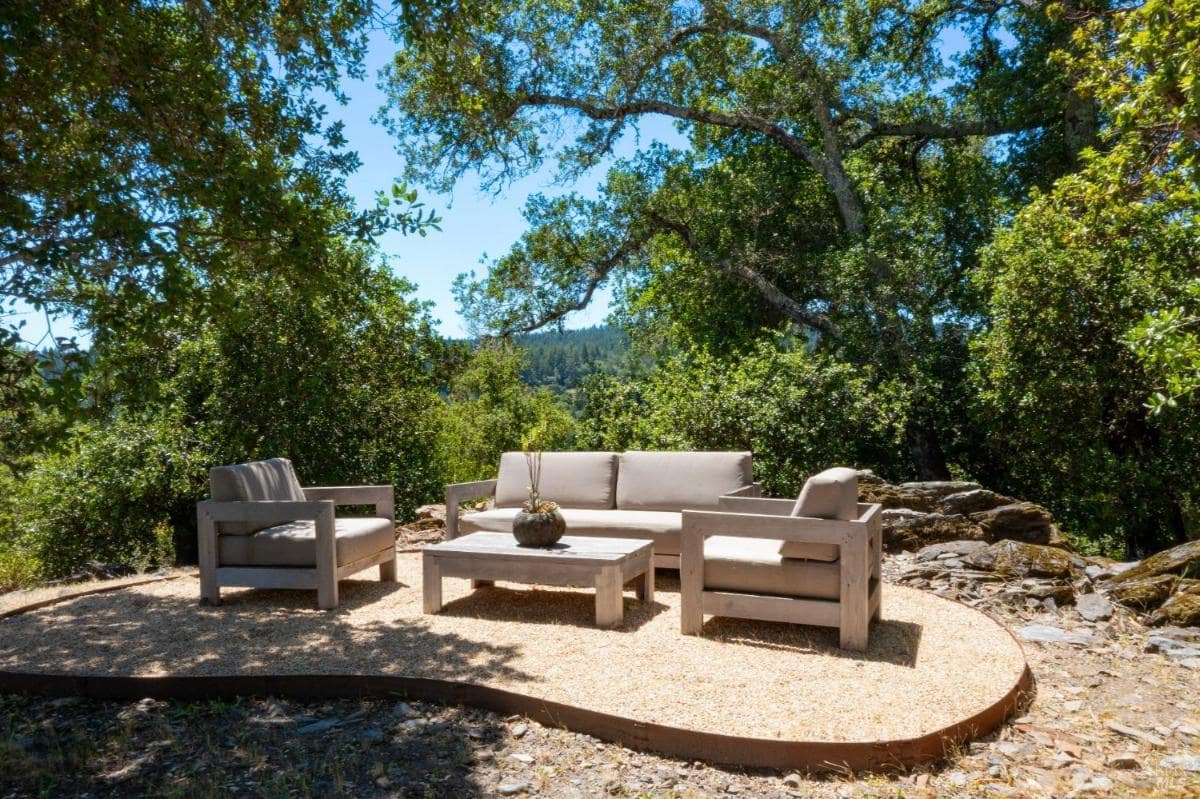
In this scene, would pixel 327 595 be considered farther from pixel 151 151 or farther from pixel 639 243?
pixel 639 243

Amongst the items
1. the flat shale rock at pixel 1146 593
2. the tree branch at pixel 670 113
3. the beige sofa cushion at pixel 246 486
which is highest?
the tree branch at pixel 670 113

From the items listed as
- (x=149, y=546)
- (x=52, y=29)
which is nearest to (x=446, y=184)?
(x=149, y=546)

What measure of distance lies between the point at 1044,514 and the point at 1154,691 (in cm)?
298

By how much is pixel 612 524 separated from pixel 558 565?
1016 mm

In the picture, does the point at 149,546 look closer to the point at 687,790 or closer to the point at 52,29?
the point at 52,29

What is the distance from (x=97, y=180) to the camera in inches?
155

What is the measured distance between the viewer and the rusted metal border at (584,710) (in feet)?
8.90

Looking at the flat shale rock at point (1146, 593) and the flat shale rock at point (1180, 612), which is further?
→ the flat shale rock at point (1146, 593)

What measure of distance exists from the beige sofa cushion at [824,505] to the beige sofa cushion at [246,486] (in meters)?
3.02

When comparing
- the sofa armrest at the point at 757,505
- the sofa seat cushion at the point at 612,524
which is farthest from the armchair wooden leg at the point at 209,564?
the sofa armrest at the point at 757,505

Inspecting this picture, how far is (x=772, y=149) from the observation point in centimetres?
1255

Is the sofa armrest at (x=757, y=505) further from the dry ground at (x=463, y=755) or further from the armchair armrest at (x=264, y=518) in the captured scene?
the armchair armrest at (x=264, y=518)

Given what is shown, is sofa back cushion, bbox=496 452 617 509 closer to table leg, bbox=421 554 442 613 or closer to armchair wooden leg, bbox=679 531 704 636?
table leg, bbox=421 554 442 613

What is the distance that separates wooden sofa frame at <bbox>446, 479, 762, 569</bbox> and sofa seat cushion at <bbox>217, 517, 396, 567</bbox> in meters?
0.82
